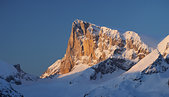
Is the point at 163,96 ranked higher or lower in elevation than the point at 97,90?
lower

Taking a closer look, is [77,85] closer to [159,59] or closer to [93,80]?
[93,80]

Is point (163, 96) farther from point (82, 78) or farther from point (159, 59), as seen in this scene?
point (82, 78)

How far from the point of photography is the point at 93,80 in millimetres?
199875

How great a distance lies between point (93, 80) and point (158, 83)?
9849 centimetres

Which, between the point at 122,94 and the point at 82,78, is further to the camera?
the point at 82,78

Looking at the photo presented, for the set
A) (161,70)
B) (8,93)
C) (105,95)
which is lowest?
(8,93)

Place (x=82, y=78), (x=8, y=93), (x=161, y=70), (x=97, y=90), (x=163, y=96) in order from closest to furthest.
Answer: (x=8, y=93) → (x=163, y=96) → (x=97, y=90) → (x=161, y=70) → (x=82, y=78)

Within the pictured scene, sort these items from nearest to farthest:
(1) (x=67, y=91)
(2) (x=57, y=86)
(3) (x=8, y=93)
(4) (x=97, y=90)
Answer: (3) (x=8, y=93)
(4) (x=97, y=90)
(1) (x=67, y=91)
(2) (x=57, y=86)

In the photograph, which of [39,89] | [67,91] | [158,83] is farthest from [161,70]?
[39,89]

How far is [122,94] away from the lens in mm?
93375

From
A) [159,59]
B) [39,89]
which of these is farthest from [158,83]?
[39,89]

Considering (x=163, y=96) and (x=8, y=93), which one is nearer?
(x=8, y=93)

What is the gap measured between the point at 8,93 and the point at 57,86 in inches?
5544

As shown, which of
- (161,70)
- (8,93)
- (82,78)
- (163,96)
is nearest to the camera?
(8,93)
